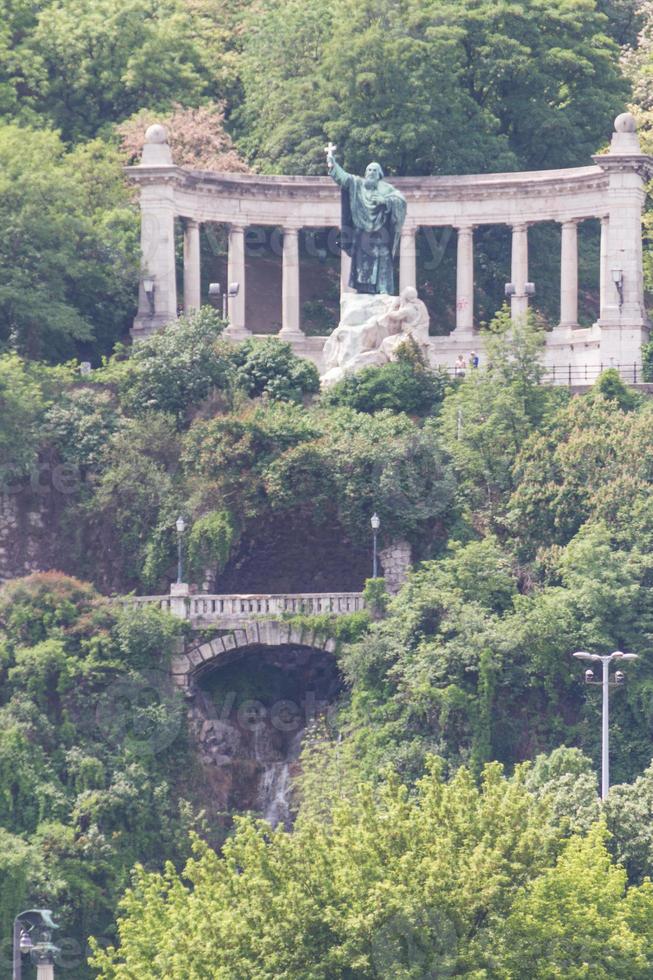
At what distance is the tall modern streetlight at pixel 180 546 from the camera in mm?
115644

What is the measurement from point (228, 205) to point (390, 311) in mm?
9941

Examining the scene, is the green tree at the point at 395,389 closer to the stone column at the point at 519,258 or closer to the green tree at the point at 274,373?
the green tree at the point at 274,373

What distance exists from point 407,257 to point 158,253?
369 inches

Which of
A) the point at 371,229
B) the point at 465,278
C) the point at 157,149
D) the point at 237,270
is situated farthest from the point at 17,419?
the point at 465,278

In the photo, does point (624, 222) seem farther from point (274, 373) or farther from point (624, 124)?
point (274, 373)

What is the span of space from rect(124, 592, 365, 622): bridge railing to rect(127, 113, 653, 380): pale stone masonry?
16843 mm

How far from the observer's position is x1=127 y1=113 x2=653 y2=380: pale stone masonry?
132000 mm

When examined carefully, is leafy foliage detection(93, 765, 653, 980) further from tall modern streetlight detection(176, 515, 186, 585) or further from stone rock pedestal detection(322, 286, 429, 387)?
stone rock pedestal detection(322, 286, 429, 387)

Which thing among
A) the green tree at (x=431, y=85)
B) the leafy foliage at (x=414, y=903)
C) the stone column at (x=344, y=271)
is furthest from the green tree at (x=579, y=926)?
the green tree at (x=431, y=85)

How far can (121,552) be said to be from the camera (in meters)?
121

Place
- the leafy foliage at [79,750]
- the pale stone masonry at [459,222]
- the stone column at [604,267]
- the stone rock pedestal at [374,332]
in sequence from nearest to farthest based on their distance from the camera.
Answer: the leafy foliage at [79,750] < the stone rock pedestal at [374,332] < the pale stone masonry at [459,222] < the stone column at [604,267]

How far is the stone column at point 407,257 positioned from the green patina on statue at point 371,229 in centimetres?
692

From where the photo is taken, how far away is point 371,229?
129 metres

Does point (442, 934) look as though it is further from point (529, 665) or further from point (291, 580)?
point (291, 580)
